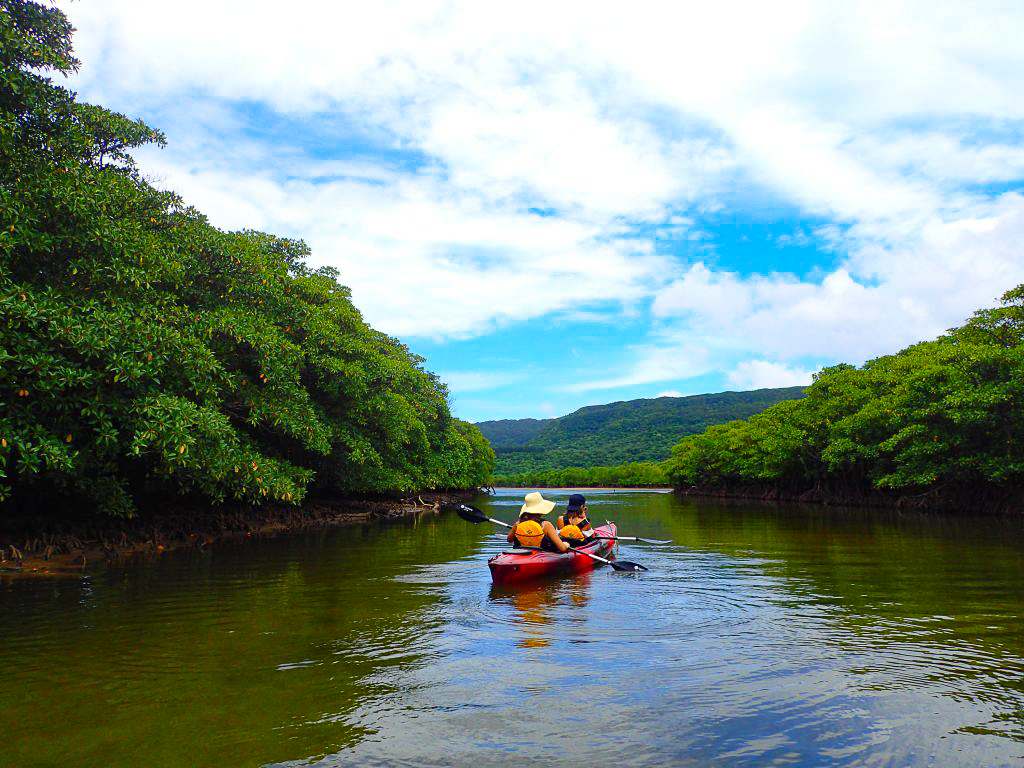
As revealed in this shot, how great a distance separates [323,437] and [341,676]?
1328cm

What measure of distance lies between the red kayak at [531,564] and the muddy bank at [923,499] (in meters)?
23.3

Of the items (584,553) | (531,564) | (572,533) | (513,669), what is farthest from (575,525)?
(513,669)

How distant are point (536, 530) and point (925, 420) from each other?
24.8 metres

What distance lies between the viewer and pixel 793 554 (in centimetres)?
1639

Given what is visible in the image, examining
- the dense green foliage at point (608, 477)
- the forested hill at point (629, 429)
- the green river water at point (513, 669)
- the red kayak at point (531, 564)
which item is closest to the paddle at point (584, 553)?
the red kayak at point (531, 564)

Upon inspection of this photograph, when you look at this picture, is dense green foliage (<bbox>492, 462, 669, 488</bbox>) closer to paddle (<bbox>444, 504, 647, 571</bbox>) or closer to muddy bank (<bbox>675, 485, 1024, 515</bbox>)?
muddy bank (<bbox>675, 485, 1024, 515</bbox>)

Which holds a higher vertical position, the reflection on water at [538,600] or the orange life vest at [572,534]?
the orange life vest at [572,534]

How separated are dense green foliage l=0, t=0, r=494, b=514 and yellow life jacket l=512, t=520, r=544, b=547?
603cm

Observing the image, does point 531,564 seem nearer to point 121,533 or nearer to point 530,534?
point 530,534

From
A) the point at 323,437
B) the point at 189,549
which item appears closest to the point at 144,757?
the point at 189,549

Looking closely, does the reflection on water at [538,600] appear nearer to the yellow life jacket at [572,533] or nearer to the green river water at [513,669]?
the green river water at [513,669]

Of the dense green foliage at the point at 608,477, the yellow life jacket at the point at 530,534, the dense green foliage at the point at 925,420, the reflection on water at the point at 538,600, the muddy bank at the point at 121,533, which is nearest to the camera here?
the reflection on water at the point at 538,600

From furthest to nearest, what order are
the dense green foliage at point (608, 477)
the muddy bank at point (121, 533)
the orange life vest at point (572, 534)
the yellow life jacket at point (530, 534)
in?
the dense green foliage at point (608, 477)
the orange life vest at point (572, 534)
the muddy bank at point (121, 533)
the yellow life jacket at point (530, 534)

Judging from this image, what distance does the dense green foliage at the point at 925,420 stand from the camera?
26.4 metres
